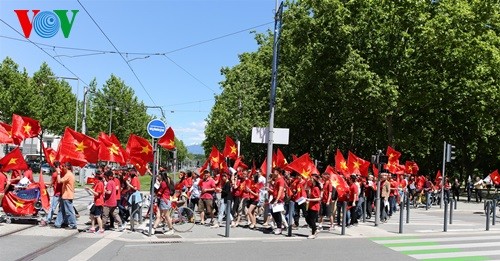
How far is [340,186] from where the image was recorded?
1686cm

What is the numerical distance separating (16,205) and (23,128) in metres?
2.57

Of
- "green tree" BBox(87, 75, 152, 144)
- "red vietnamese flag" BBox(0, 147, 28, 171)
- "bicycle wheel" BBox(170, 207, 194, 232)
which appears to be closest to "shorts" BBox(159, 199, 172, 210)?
"bicycle wheel" BBox(170, 207, 194, 232)

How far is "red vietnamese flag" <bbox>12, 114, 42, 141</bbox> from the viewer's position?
1597 cm

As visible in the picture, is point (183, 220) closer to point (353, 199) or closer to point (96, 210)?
point (96, 210)

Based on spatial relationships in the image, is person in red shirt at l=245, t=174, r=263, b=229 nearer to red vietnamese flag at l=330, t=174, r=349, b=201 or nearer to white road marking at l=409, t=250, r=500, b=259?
red vietnamese flag at l=330, t=174, r=349, b=201

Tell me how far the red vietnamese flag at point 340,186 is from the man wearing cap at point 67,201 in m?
7.49

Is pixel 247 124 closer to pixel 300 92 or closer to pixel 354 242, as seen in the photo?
pixel 300 92

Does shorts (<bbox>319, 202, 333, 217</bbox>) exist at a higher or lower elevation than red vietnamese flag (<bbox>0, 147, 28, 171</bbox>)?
lower

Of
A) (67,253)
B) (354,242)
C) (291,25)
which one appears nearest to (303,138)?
(291,25)

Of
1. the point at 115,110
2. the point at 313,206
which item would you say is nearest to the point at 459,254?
the point at 313,206

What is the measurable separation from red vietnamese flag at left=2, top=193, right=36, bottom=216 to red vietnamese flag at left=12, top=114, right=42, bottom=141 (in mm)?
2096

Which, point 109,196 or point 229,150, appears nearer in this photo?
point 109,196

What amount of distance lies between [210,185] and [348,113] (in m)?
20.0

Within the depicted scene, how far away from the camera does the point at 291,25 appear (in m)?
33.8
